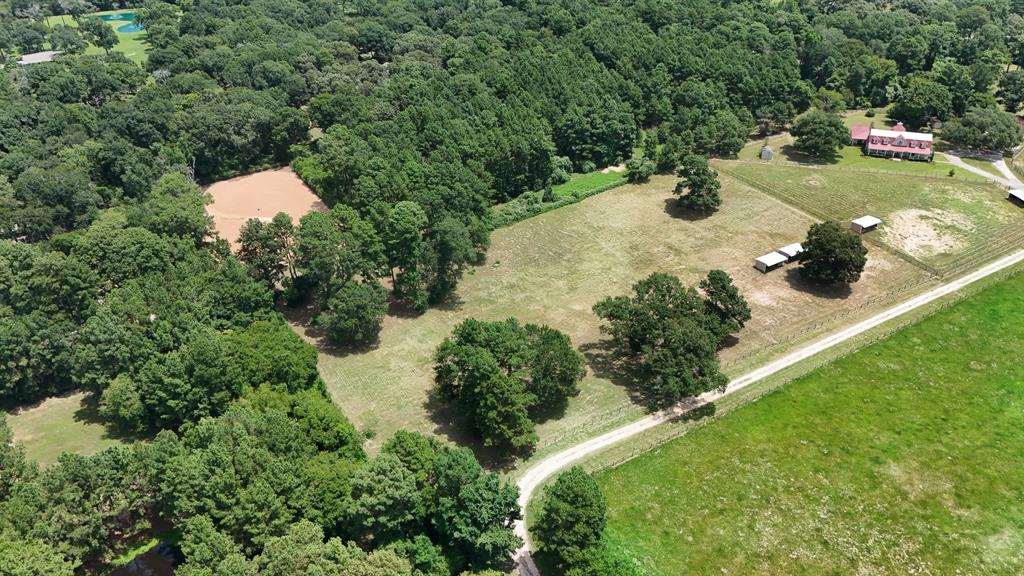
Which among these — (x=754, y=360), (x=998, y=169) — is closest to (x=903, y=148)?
(x=998, y=169)

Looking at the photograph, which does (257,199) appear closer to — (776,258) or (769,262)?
(769,262)

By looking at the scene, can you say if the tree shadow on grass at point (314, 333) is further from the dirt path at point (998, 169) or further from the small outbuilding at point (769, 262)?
the dirt path at point (998, 169)

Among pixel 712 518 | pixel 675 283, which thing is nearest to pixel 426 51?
pixel 675 283

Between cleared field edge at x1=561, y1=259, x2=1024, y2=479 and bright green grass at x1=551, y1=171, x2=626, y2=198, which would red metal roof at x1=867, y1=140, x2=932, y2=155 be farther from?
bright green grass at x1=551, y1=171, x2=626, y2=198

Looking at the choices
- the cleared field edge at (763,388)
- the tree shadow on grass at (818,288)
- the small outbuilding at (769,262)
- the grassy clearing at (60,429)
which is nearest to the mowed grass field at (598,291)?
the tree shadow on grass at (818,288)

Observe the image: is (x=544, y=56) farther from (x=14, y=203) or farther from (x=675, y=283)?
(x=14, y=203)
